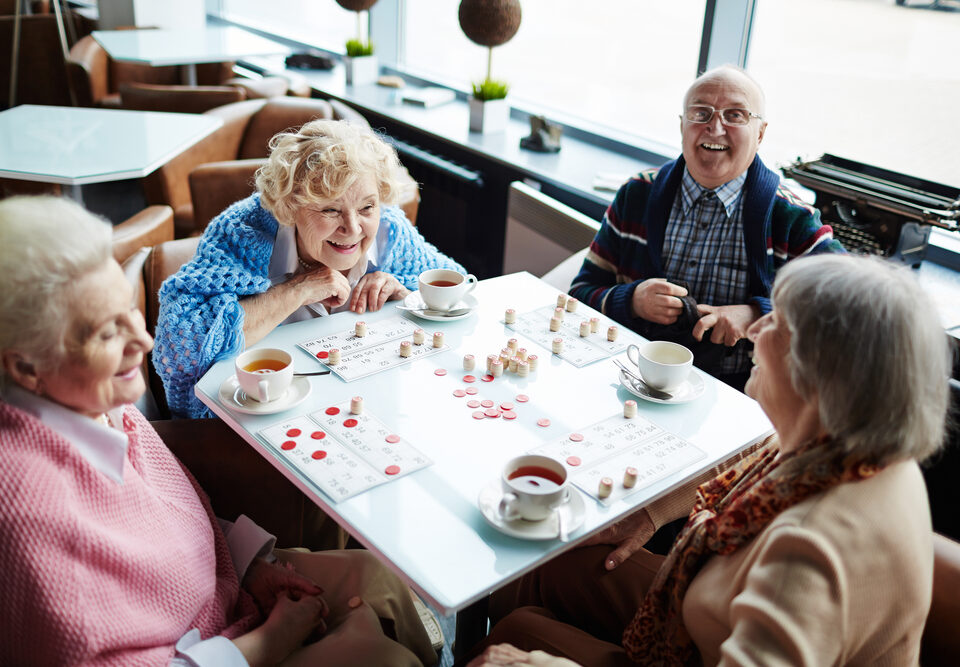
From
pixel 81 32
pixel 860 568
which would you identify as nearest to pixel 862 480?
pixel 860 568

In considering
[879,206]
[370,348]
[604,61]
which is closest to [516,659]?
[370,348]

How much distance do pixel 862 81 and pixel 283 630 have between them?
8.97ft

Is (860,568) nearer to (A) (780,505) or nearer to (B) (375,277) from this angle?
(A) (780,505)

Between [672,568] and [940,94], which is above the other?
[940,94]

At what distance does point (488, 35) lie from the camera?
3.56 metres

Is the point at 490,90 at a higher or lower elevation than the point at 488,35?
lower

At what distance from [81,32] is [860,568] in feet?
25.6

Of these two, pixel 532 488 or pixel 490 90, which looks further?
pixel 490 90

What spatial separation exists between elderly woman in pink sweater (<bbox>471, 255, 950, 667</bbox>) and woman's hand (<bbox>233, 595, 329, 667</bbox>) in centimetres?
41

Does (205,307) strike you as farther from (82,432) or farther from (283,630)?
(283,630)

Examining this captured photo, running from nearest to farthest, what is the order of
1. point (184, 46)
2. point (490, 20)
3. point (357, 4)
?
point (490, 20)
point (357, 4)
point (184, 46)

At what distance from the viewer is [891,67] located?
9.47 ft

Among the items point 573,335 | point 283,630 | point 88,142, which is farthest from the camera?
point 88,142

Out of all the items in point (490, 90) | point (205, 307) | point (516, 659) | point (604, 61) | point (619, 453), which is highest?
point (604, 61)
